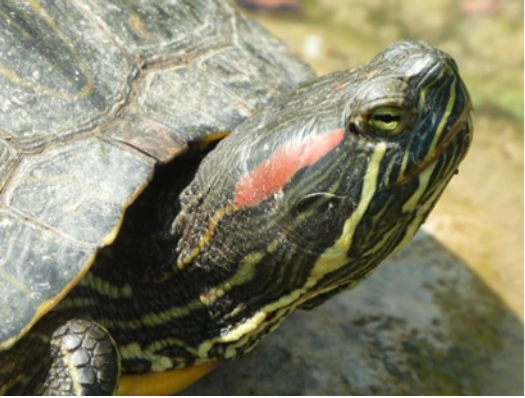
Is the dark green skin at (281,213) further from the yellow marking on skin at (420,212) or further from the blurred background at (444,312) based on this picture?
the blurred background at (444,312)

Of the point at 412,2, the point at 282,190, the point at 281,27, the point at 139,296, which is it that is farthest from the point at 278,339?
the point at 412,2

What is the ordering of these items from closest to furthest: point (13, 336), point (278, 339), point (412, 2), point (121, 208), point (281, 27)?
point (13, 336), point (121, 208), point (278, 339), point (281, 27), point (412, 2)

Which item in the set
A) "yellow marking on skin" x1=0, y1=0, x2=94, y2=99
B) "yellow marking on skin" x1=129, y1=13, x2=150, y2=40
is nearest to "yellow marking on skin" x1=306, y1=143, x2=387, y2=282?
"yellow marking on skin" x1=0, y1=0, x2=94, y2=99

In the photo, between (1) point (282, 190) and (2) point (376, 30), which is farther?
(2) point (376, 30)

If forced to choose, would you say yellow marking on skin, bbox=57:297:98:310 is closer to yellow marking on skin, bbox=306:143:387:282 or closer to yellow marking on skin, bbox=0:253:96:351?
yellow marking on skin, bbox=0:253:96:351

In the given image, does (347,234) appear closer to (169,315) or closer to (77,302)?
(169,315)

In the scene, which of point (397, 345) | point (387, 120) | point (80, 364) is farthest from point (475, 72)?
point (80, 364)

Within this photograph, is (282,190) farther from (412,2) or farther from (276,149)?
(412,2)

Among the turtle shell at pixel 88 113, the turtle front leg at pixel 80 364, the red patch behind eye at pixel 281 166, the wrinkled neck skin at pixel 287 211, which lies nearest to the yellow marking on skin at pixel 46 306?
the turtle shell at pixel 88 113
